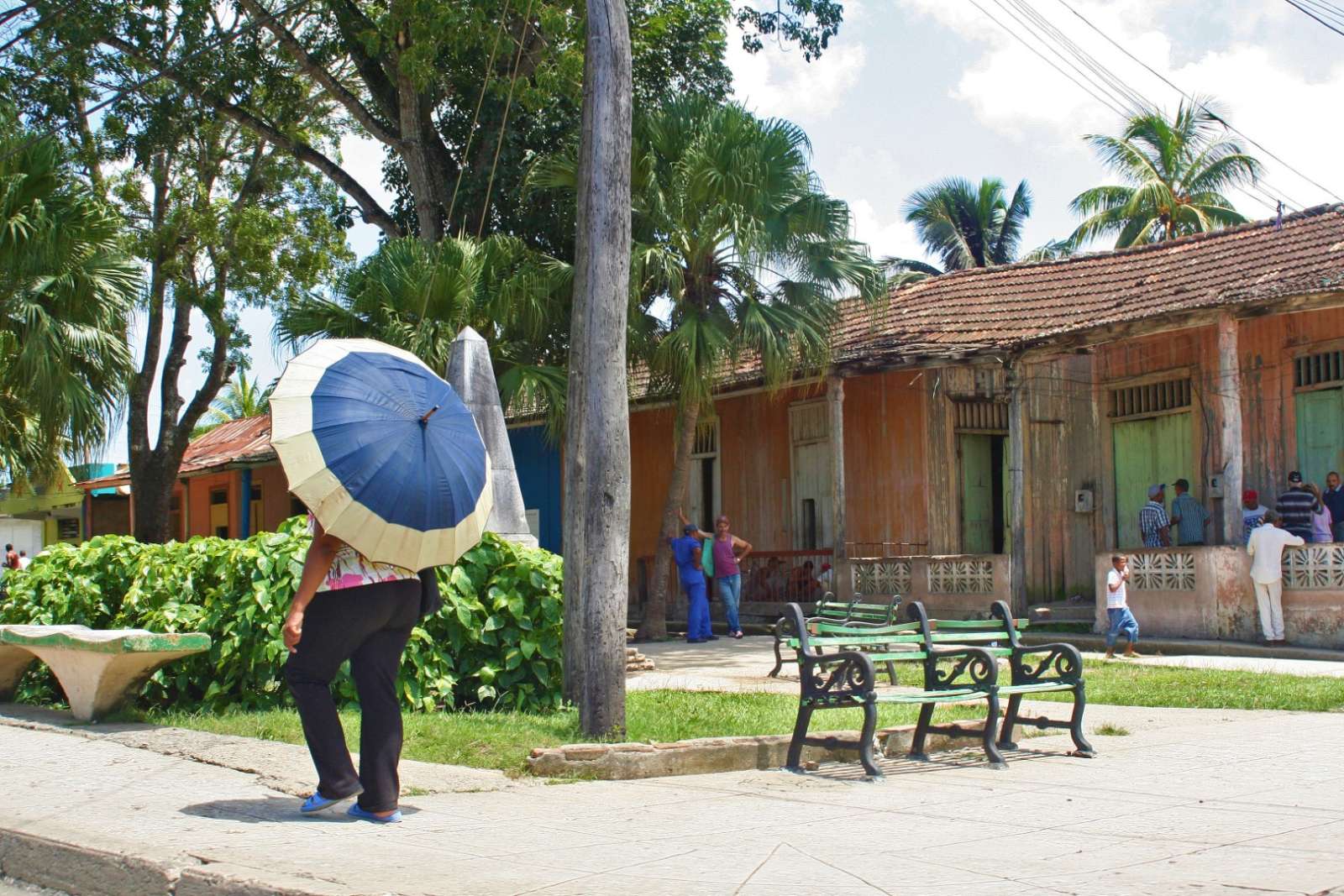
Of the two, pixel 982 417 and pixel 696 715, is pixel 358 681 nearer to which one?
pixel 696 715

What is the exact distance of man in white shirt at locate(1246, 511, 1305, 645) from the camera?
14.4 meters

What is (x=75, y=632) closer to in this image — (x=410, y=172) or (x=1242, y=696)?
(x=1242, y=696)

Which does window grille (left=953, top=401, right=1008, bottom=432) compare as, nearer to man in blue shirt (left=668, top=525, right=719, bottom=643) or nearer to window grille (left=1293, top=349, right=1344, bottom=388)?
man in blue shirt (left=668, top=525, right=719, bottom=643)

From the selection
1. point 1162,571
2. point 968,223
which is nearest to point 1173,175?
point 968,223

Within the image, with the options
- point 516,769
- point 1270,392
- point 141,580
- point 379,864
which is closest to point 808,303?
point 1270,392

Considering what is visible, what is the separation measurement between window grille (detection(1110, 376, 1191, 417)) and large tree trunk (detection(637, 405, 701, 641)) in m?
5.79

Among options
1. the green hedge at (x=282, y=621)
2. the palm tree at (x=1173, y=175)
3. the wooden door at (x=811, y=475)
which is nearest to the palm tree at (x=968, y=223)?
the palm tree at (x=1173, y=175)

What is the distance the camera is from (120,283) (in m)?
16.9

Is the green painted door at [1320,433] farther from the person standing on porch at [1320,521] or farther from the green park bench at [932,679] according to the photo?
the green park bench at [932,679]

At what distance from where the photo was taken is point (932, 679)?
7.94 metres

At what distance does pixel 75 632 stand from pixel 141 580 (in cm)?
124

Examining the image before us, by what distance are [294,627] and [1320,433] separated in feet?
46.4

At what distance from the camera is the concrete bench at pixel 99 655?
779 centimetres

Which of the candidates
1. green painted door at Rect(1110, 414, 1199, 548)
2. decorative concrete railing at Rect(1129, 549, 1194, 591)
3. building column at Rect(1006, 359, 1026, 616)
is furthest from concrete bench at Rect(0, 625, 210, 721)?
green painted door at Rect(1110, 414, 1199, 548)
